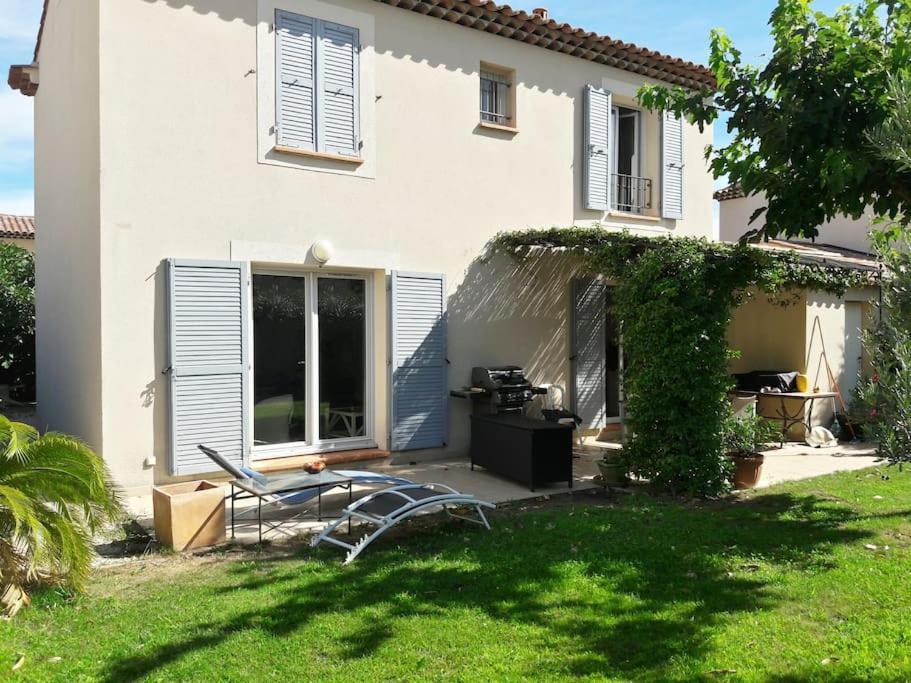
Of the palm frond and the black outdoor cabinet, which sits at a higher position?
the palm frond

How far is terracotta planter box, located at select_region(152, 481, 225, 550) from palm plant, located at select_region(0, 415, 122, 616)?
24.2 inches

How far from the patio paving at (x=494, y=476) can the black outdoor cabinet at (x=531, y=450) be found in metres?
0.16

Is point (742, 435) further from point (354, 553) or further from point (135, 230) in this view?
point (135, 230)

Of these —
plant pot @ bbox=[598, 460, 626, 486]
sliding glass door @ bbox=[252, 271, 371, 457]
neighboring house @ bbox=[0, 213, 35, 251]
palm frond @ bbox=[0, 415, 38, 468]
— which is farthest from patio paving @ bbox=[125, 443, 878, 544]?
neighboring house @ bbox=[0, 213, 35, 251]

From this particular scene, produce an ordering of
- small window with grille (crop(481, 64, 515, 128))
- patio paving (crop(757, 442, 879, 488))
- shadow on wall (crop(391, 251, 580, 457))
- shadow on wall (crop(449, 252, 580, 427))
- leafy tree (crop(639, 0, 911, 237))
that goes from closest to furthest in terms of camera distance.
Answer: leafy tree (crop(639, 0, 911, 237)), patio paving (crop(757, 442, 879, 488)), shadow on wall (crop(391, 251, 580, 457)), shadow on wall (crop(449, 252, 580, 427)), small window with grille (crop(481, 64, 515, 128))

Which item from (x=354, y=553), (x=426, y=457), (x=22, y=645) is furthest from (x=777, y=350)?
(x=22, y=645)

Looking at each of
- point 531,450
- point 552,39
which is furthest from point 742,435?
point 552,39

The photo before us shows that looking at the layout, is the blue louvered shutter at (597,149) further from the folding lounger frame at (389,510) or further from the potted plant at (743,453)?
the folding lounger frame at (389,510)

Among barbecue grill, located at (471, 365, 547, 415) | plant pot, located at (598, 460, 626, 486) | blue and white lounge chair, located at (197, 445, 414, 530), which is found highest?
barbecue grill, located at (471, 365, 547, 415)

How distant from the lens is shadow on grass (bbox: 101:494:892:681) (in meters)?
4.34

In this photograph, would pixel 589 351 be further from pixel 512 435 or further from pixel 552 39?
pixel 552 39

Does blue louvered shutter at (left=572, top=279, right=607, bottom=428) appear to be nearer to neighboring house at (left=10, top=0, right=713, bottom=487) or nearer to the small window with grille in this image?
neighboring house at (left=10, top=0, right=713, bottom=487)

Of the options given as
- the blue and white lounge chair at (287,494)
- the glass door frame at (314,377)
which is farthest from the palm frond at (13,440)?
the glass door frame at (314,377)

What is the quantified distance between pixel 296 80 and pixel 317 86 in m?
0.25
